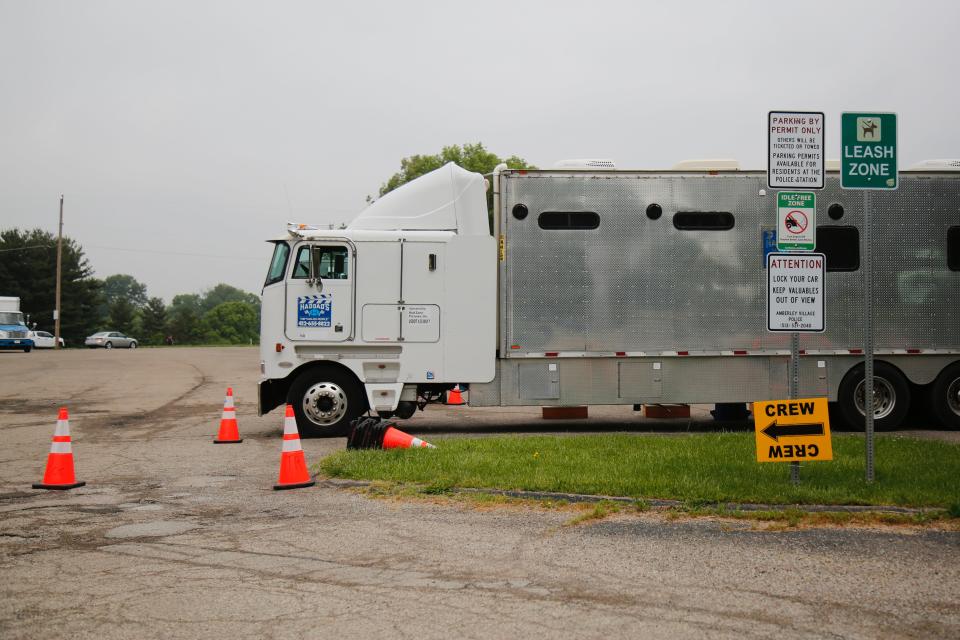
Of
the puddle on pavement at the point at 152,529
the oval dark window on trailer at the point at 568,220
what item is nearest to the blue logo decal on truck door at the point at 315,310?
the oval dark window on trailer at the point at 568,220

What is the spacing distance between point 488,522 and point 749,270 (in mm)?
7373

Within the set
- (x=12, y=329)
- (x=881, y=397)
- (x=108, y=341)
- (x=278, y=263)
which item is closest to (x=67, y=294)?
(x=108, y=341)

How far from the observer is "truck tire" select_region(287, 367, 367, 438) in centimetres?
1223

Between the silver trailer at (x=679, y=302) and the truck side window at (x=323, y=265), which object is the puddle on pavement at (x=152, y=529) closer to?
the truck side window at (x=323, y=265)

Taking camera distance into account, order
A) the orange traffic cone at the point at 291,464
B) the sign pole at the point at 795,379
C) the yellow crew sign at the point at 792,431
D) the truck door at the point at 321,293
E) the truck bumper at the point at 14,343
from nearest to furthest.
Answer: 1. the yellow crew sign at the point at 792,431
2. the sign pole at the point at 795,379
3. the orange traffic cone at the point at 291,464
4. the truck door at the point at 321,293
5. the truck bumper at the point at 14,343

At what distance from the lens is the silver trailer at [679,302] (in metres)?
12.3

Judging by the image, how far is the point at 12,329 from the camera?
1795 inches

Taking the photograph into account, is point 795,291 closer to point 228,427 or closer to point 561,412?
point 561,412

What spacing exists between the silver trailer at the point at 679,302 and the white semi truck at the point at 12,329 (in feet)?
136

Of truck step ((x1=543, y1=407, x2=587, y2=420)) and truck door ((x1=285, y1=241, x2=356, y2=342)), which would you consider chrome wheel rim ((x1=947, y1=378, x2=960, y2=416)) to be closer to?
truck step ((x1=543, y1=407, x2=587, y2=420))

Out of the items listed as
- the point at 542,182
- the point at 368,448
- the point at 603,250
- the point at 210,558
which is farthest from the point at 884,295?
the point at 210,558

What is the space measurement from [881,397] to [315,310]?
337 inches

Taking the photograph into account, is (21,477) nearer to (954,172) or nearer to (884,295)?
(884,295)

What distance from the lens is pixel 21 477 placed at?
9.24 metres
